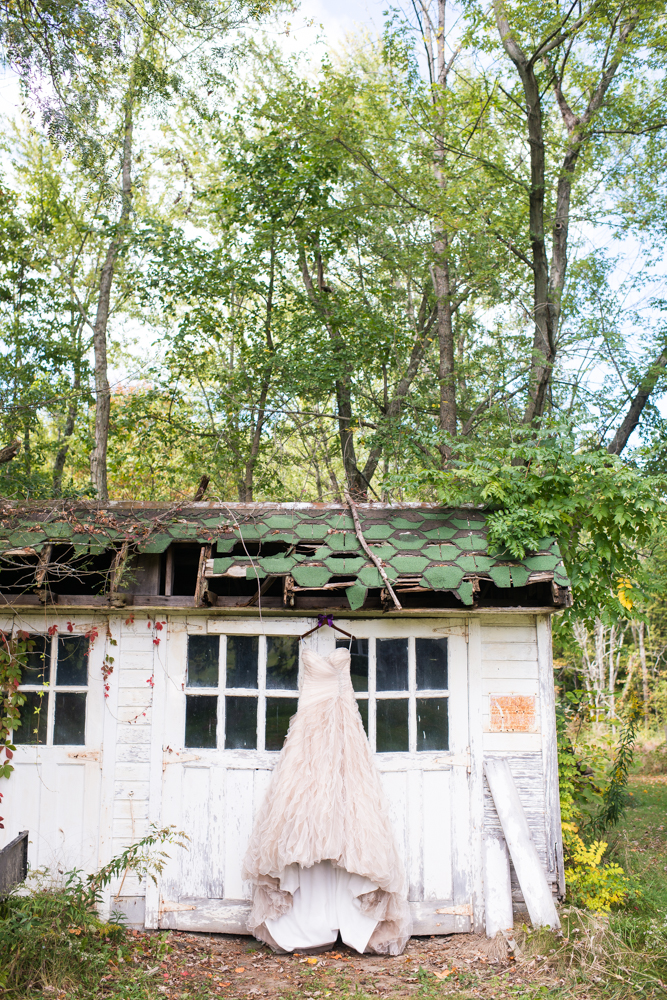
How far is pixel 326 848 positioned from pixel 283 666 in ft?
4.18

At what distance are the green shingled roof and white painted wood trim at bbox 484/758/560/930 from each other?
4.47 ft

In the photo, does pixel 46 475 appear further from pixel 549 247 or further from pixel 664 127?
pixel 664 127

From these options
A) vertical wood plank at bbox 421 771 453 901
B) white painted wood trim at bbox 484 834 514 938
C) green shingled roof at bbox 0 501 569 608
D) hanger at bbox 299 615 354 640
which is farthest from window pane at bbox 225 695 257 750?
white painted wood trim at bbox 484 834 514 938

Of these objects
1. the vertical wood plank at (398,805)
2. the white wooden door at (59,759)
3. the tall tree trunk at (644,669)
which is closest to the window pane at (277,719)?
the vertical wood plank at (398,805)

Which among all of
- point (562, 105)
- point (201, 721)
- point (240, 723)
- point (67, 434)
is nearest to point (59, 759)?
point (201, 721)

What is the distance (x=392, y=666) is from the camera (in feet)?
16.9

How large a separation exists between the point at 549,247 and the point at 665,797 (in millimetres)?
9372

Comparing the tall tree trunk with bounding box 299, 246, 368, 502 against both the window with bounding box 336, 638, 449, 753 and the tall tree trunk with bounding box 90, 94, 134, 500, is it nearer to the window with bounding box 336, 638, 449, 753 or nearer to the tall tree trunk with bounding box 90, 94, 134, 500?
the tall tree trunk with bounding box 90, 94, 134, 500

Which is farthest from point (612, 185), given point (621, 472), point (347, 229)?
point (621, 472)

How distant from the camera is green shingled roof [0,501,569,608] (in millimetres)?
4742

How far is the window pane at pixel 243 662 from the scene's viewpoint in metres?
5.14

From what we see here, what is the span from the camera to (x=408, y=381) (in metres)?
11.9

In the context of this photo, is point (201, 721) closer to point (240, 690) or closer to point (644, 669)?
point (240, 690)

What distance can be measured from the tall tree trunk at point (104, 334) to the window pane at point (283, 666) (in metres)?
6.13
